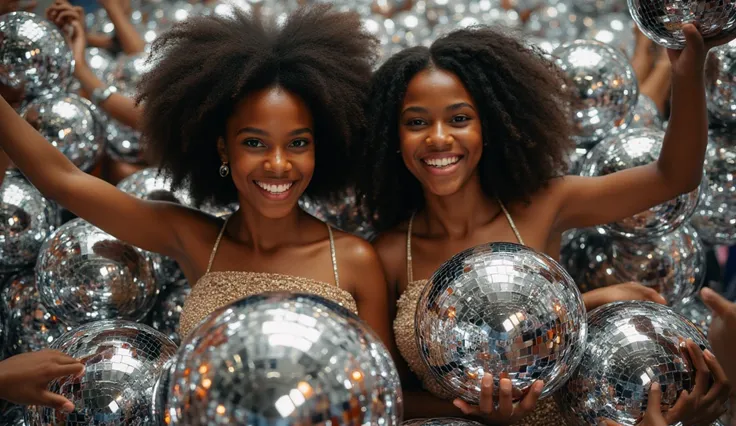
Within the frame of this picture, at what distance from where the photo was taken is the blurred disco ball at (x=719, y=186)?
8.84ft

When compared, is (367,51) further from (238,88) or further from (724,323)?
(724,323)

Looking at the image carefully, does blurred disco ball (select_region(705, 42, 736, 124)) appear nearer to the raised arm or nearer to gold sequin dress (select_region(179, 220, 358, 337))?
the raised arm

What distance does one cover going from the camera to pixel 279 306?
1.42 metres

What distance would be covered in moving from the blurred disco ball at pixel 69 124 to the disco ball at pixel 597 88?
152cm

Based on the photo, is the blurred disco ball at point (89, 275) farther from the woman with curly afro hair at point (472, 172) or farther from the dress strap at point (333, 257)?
the woman with curly afro hair at point (472, 172)

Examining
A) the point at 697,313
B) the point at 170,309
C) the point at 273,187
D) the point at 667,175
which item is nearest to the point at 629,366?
the point at 667,175

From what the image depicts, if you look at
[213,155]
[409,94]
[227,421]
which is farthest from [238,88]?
[227,421]

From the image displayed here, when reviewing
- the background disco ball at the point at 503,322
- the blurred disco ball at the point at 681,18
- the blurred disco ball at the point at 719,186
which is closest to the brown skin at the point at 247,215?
the background disco ball at the point at 503,322

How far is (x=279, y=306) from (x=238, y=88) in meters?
0.87

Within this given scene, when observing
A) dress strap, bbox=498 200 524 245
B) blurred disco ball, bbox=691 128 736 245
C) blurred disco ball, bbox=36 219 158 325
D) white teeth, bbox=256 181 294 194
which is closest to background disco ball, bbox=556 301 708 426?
dress strap, bbox=498 200 524 245

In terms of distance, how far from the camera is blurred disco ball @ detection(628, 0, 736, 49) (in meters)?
1.83

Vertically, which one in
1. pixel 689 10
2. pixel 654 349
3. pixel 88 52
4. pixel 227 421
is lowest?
pixel 654 349

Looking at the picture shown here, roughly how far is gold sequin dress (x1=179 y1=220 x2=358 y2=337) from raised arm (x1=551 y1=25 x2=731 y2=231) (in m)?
0.65

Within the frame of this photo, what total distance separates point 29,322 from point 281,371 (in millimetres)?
1541
